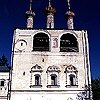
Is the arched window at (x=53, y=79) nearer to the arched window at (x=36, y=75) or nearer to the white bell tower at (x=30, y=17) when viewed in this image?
the arched window at (x=36, y=75)

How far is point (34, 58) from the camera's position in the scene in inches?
1002

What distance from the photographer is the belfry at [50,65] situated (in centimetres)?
2439

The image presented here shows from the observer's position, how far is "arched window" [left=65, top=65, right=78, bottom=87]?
A: 2478 cm

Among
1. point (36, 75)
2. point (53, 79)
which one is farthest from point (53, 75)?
point (36, 75)

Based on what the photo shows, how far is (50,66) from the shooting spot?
Answer: 2519 cm

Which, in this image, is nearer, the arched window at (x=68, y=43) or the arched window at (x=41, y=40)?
the arched window at (x=68, y=43)

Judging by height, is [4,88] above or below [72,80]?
below

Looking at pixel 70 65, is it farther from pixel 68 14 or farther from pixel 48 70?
pixel 68 14

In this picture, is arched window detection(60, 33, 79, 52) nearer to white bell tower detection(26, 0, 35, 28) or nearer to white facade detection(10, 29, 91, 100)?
white facade detection(10, 29, 91, 100)

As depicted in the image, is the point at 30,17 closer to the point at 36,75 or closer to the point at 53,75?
the point at 36,75

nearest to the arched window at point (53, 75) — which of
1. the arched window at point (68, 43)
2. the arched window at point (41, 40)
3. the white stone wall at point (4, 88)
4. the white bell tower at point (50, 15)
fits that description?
the arched window at point (68, 43)

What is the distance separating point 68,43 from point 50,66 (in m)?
3.10

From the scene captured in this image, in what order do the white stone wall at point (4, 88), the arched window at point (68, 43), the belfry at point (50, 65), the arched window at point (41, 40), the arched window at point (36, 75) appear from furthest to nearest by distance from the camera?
the white stone wall at point (4, 88) → the arched window at point (41, 40) → the arched window at point (68, 43) → the arched window at point (36, 75) → the belfry at point (50, 65)

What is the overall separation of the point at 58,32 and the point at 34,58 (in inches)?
134
